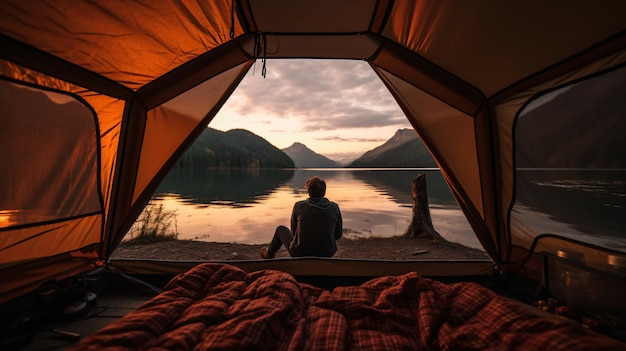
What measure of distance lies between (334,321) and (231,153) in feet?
331

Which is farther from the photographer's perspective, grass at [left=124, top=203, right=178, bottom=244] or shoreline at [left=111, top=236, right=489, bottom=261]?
grass at [left=124, top=203, right=178, bottom=244]

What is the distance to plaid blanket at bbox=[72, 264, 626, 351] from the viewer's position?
1.33 metres

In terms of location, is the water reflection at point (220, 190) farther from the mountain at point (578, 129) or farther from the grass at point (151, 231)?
the mountain at point (578, 129)

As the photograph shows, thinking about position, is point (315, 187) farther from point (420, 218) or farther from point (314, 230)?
point (420, 218)

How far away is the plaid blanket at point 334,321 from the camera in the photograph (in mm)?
1333

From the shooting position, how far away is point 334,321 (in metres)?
1.60

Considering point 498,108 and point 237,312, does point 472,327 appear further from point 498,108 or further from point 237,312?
point 498,108

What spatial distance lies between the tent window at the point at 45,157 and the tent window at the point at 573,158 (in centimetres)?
437

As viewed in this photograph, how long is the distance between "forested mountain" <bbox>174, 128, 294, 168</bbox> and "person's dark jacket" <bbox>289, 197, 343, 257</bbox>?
44210 millimetres

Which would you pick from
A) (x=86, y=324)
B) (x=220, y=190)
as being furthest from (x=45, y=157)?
(x=220, y=190)

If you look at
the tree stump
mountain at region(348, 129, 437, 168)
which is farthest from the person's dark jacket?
mountain at region(348, 129, 437, 168)

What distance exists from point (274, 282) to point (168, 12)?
88.8 inches

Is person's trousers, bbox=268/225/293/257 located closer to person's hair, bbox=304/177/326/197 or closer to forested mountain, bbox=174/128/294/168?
person's hair, bbox=304/177/326/197

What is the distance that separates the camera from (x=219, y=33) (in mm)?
2809
